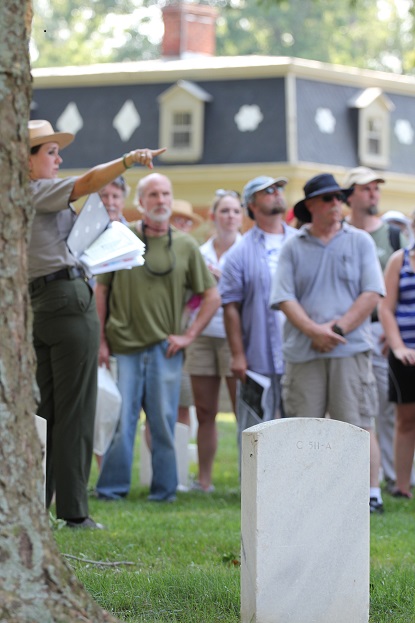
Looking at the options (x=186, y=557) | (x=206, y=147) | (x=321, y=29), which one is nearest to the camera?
(x=186, y=557)

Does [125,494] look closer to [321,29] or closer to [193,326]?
[193,326]

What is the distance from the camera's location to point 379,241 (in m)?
11.9

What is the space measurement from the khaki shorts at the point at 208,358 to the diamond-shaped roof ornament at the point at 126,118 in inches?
893

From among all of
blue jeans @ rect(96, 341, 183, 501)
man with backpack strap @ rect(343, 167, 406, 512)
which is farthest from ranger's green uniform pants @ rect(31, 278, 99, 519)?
man with backpack strap @ rect(343, 167, 406, 512)

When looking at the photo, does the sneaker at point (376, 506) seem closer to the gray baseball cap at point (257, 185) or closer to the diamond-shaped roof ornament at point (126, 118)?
the gray baseball cap at point (257, 185)

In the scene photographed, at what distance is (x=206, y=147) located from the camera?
33.3 meters

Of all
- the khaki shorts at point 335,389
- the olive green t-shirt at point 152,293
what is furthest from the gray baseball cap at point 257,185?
the khaki shorts at point 335,389

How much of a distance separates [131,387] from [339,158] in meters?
23.5

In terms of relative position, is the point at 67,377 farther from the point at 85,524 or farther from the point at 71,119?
the point at 71,119

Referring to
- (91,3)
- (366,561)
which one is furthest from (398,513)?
(91,3)

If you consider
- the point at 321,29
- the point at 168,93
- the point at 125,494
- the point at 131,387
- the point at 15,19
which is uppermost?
the point at 321,29

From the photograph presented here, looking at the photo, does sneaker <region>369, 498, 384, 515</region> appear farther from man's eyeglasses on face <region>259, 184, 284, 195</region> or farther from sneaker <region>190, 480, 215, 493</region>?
man's eyeglasses on face <region>259, 184, 284, 195</region>

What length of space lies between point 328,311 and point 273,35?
49.4 meters

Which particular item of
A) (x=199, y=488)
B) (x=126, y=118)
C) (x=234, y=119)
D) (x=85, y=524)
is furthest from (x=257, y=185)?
(x=126, y=118)
